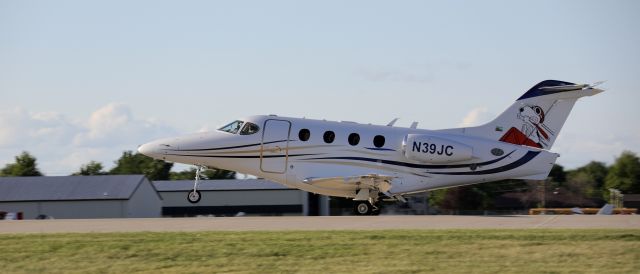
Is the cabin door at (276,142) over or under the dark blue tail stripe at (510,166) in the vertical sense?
over

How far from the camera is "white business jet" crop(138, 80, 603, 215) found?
31.6 meters

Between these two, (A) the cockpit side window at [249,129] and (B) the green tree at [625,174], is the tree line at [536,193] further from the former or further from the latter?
(A) the cockpit side window at [249,129]

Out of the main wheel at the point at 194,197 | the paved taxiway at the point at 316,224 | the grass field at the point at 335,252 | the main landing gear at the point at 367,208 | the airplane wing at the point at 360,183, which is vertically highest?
the airplane wing at the point at 360,183

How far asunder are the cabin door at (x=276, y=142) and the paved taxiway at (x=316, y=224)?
15.8 feet

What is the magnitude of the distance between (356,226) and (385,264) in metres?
6.10

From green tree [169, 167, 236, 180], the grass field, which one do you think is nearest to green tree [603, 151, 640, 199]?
green tree [169, 167, 236, 180]

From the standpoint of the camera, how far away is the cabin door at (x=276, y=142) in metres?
31.7

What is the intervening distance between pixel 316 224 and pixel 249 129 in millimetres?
7722

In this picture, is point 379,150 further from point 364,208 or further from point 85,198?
point 85,198

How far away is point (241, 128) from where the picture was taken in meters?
32.0

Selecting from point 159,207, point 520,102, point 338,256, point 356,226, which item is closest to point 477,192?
point 159,207

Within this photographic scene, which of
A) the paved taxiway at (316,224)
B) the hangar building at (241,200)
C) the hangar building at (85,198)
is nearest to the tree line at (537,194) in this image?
the hangar building at (241,200)

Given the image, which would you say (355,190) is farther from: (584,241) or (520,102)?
(584,241)

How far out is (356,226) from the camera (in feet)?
78.4
